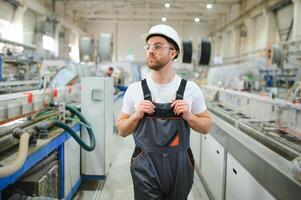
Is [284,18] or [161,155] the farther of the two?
[284,18]

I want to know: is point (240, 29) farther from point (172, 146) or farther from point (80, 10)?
point (172, 146)

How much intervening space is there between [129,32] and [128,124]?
14.4m

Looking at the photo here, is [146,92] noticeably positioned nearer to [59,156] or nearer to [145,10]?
[59,156]

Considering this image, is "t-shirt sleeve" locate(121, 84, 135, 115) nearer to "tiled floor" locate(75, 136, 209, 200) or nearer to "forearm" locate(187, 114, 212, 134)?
"forearm" locate(187, 114, 212, 134)

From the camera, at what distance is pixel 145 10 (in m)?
A: 13.3

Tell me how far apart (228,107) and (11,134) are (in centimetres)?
274

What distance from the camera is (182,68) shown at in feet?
25.5

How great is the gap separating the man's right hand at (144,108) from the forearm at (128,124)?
0.10 feet

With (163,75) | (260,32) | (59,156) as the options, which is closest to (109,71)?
(59,156)

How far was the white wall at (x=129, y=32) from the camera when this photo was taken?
50.2 ft

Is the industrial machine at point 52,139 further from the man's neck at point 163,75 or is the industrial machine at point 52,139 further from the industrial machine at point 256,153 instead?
the industrial machine at point 256,153

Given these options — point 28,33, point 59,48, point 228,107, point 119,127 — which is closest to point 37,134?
point 119,127

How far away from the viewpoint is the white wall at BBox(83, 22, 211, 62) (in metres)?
15.3

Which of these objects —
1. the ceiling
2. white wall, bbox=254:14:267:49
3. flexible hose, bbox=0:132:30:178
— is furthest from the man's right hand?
the ceiling
